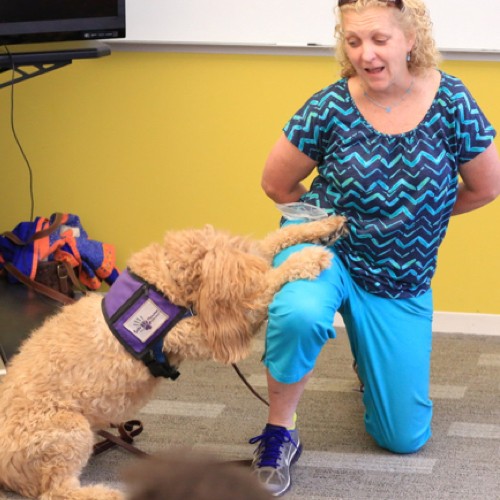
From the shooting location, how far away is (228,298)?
1.99 m

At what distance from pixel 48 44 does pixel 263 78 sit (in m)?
0.81

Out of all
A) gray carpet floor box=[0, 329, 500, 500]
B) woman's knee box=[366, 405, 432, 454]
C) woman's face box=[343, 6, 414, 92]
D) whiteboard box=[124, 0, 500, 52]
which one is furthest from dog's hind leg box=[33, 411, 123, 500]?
whiteboard box=[124, 0, 500, 52]

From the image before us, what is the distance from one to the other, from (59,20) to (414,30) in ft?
3.75

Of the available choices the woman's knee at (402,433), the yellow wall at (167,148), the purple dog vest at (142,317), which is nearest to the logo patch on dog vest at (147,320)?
the purple dog vest at (142,317)

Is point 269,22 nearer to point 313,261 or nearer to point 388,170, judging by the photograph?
point 388,170

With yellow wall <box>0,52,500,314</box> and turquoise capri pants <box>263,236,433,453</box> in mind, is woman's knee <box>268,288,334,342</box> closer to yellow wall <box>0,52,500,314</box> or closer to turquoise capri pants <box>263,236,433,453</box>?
turquoise capri pants <box>263,236,433,453</box>

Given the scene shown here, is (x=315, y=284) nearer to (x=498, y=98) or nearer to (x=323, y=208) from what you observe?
(x=323, y=208)

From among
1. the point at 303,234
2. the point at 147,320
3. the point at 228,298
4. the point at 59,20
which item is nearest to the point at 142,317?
the point at 147,320

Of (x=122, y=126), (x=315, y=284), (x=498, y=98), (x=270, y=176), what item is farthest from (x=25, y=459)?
A: (x=498, y=98)

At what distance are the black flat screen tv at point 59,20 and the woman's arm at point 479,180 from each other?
121 cm

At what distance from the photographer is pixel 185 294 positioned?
2.02 m

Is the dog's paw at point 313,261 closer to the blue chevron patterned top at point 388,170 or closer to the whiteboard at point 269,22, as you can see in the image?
the blue chevron patterned top at point 388,170

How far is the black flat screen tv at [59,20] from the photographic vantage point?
2691 mm

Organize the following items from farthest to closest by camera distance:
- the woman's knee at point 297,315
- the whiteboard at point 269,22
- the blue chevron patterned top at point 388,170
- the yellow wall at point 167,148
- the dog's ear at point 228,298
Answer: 1. the yellow wall at point 167,148
2. the whiteboard at point 269,22
3. the blue chevron patterned top at point 388,170
4. the woman's knee at point 297,315
5. the dog's ear at point 228,298
